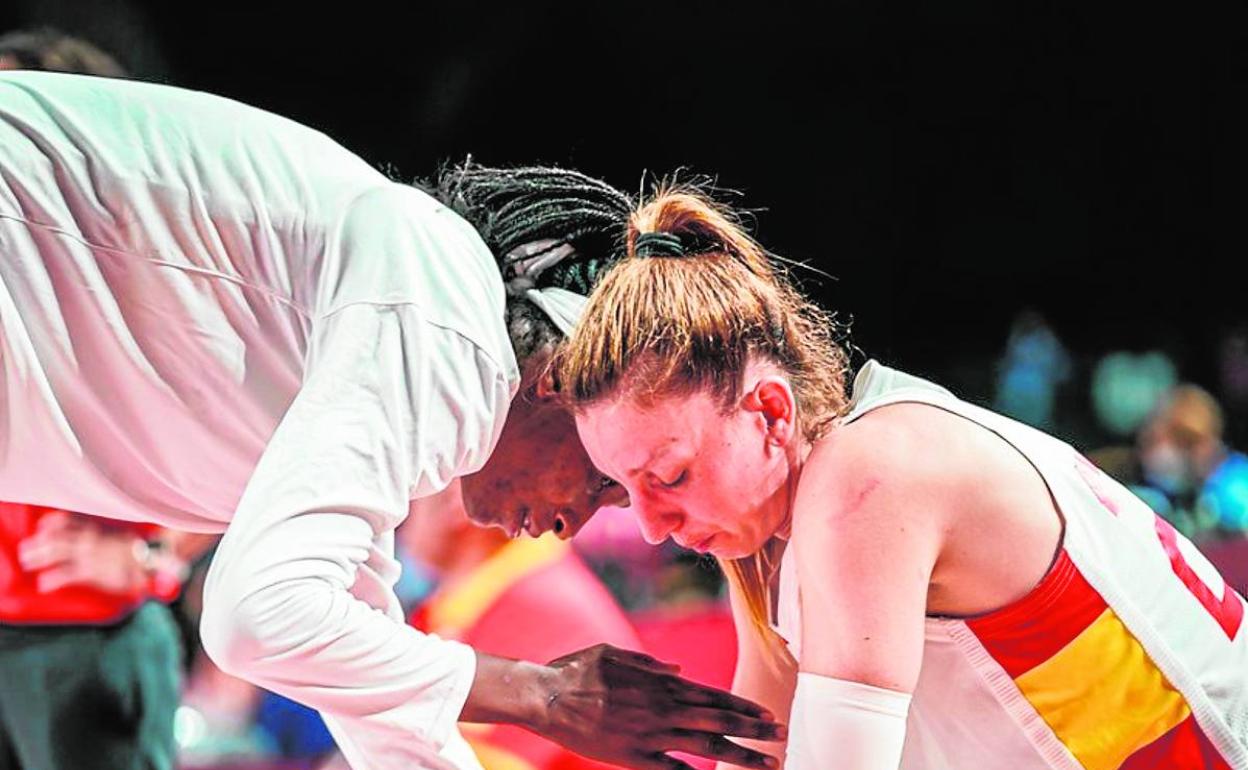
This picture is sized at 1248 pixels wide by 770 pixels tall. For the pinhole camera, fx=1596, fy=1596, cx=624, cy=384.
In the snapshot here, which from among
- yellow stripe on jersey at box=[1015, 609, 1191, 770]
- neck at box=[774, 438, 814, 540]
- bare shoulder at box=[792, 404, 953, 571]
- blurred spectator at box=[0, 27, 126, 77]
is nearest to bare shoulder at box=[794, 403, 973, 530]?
bare shoulder at box=[792, 404, 953, 571]

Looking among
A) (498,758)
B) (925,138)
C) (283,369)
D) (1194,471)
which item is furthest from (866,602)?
(925,138)

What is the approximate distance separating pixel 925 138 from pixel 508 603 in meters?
5.15

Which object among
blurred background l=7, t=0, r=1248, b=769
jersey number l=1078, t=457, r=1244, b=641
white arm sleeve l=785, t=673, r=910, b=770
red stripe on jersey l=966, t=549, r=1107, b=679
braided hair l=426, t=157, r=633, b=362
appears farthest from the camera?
blurred background l=7, t=0, r=1248, b=769

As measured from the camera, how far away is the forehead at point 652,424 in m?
1.66

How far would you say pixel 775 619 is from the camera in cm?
193

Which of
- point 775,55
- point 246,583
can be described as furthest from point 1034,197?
point 246,583

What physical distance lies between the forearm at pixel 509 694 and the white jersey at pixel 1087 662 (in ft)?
1.13

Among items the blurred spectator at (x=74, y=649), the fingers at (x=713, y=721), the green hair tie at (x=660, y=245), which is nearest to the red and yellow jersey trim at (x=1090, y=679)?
the fingers at (x=713, y=721)

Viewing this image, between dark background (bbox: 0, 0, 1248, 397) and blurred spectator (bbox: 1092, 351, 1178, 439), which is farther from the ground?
dark background (bbox: 0, 0, 1248, 397)

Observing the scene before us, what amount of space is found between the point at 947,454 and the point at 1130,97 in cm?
691

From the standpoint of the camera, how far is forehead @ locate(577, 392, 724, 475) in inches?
65.5

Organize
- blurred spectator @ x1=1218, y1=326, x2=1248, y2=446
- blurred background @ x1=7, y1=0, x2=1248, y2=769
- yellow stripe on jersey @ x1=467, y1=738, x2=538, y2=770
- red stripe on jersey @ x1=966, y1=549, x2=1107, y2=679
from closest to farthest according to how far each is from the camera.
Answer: red stripe on jersey @ x1=966, y1=549, x2=1107, y2=679 → yellow stripe on jersey @ x1=467, y1=738, x2=538, y2=770 → blurred background @ x1=7, y1=0, x2=1248, y2=769 → blurred spectator @ x1=1218, y1=326, x2=1248, y2=446

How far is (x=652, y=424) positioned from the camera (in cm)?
167

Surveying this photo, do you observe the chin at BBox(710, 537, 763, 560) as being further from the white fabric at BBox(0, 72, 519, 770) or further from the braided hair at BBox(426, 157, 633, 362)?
the braided hair at BBox(426, 157, 633, 362)
